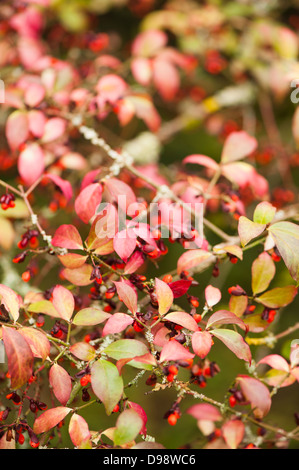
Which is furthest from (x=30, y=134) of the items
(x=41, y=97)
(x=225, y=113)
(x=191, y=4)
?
(x=191, y=4)

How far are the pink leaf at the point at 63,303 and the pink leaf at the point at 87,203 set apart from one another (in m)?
0.17

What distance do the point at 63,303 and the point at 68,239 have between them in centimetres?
14

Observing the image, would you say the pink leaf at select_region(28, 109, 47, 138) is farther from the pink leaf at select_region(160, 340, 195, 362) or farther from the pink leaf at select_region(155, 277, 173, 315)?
the pink leaf at select_region(160, 340, 195, 362)

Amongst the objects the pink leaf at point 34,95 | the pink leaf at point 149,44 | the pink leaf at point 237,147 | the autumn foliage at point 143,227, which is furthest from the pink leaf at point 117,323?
the pink leaf at point 149,44

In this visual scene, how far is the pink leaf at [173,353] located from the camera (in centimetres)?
72

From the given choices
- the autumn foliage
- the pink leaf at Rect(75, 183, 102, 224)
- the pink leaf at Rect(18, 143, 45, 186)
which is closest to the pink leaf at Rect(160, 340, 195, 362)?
the autumn foliage

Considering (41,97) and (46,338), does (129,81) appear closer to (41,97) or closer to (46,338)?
(41,97)

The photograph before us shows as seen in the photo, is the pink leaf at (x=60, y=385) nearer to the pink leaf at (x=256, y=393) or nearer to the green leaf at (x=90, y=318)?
the green leaf at (x=90, y=318)

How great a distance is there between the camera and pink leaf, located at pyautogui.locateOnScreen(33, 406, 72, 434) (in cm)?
79

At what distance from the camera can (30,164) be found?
3.64 feet

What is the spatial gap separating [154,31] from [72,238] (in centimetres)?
101

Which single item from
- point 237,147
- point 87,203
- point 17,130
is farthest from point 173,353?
point 17,130

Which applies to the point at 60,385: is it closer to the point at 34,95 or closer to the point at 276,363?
the point at 276,363
